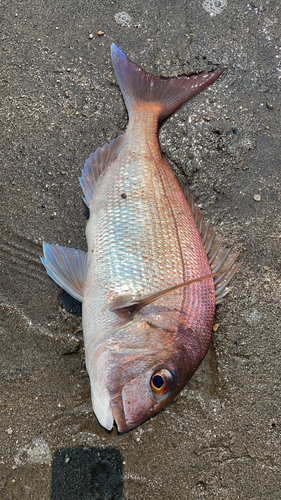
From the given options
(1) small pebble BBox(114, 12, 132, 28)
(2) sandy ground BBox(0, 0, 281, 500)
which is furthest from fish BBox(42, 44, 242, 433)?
(1) small pebble BBox(114, 12, 132, 28)

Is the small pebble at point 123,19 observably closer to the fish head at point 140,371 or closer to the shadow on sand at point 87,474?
the fish head at point 140,371

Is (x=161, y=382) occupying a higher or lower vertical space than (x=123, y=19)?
lower

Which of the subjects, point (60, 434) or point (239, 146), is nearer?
point (60, 434)

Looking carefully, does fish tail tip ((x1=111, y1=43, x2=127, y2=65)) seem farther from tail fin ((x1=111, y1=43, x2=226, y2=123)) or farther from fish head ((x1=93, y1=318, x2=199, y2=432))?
fish head ((x1=93, y1=318, x2=199, y2=432))

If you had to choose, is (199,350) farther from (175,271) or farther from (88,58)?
(88,58)

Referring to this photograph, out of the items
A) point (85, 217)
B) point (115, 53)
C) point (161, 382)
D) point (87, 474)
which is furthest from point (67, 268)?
point (115, 53)

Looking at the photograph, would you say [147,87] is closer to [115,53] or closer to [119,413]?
[115,53]

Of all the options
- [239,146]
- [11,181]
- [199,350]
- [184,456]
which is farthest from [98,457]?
[239,146]
